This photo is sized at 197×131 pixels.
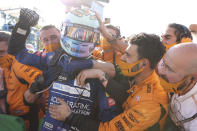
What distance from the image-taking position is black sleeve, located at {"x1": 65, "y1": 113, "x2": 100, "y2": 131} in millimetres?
1427

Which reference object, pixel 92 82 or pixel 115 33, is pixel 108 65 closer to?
pixel 92 82

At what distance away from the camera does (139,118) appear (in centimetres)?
137

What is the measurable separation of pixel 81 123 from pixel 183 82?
3.32 ft

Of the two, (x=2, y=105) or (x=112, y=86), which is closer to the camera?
(x=112, y=86)

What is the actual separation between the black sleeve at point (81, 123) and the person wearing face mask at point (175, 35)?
82.7 inches

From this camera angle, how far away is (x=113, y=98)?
1533mm

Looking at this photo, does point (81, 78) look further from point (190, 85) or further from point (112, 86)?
point (190, 85)

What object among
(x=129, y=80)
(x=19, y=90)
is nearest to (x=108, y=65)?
(x=129, y=80)

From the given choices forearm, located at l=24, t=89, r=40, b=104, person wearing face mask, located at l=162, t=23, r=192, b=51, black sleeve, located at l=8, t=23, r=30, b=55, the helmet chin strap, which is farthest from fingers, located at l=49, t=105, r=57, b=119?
person wearing face mask, located at l=162, t=23, r=192, b=51

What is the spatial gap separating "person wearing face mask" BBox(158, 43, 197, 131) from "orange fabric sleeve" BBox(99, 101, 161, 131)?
0.25 m

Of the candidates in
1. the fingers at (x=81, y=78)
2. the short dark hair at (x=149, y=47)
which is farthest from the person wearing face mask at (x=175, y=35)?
the fingers at (x=81, y=78)

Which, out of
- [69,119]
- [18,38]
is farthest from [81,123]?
→ [18,38]

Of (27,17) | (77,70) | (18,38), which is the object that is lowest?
(77,70)

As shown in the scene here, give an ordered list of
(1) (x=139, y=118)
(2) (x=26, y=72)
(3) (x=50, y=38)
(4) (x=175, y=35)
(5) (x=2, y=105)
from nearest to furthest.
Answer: (1) (x=139, y=118)
(2) (x=26, y=72)
(5) (x=2, y=105)
(3) (x=50, y=38)
(4) (x=175, y=35)
